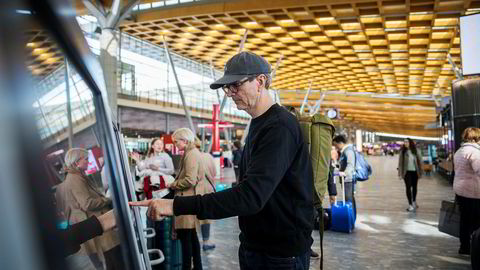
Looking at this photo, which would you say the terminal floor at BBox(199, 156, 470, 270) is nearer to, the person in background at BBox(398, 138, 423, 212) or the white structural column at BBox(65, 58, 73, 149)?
the person in background at BBox(398, 138, 423, 212)

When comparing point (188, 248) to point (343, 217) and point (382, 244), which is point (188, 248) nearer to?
point (382, 244)

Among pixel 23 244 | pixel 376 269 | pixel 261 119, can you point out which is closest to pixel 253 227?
pixel 261 119

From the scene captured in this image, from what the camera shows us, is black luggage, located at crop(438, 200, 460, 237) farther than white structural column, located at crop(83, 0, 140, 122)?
No

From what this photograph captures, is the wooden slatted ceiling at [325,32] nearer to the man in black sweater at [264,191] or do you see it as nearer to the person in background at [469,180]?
the person in background at [469,180]

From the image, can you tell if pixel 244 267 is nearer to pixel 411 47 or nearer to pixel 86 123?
pixel 86 123

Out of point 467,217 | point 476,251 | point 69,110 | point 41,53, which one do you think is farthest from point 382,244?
point 41,53

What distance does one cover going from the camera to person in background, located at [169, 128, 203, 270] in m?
4.55

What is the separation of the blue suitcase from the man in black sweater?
542 centimetres

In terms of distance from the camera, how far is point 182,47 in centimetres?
2683

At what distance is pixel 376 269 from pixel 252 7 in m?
14.5

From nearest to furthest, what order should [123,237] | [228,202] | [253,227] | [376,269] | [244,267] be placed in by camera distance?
1. [123,237]
2. [228,202]
3. [253,227]
4. [244,267]
5. [376,269]

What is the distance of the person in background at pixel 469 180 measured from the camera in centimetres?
509

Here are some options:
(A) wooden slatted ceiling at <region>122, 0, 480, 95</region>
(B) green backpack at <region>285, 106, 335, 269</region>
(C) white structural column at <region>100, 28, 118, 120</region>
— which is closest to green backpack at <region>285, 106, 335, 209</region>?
(B) green backpack at <region>285, 106, 335, 269</region>

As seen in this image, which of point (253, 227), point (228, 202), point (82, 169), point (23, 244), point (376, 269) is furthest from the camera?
point (376, 269)
